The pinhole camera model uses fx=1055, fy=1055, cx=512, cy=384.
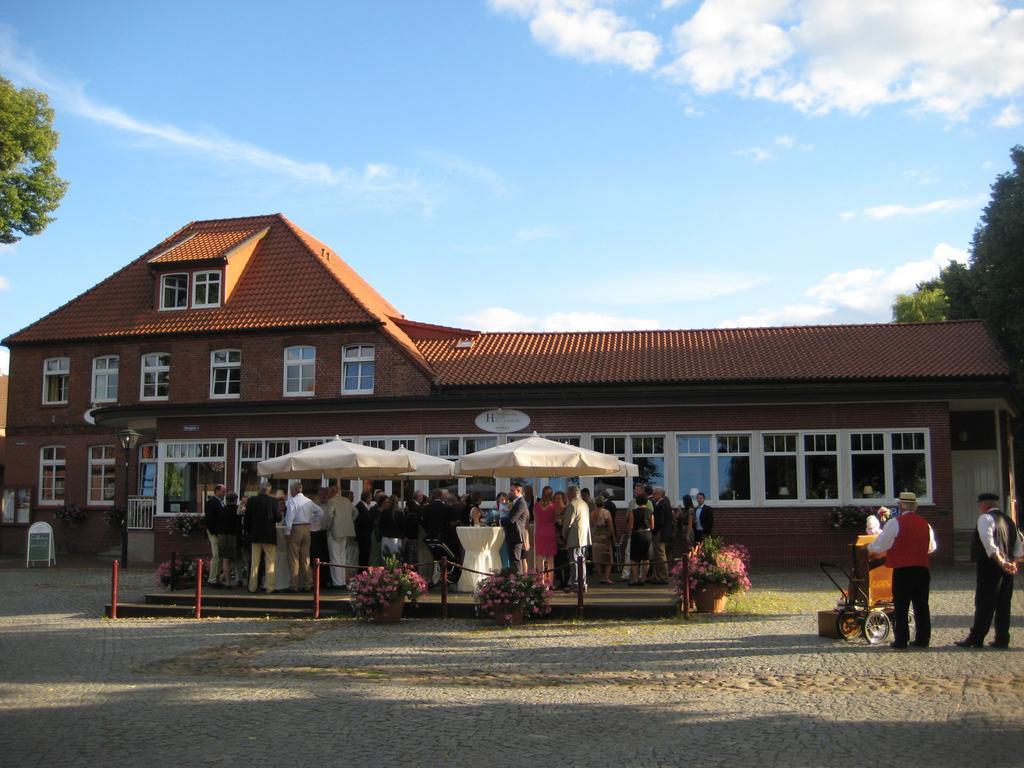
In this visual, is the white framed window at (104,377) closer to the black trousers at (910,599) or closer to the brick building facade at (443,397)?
the brick building facade at (443,397)

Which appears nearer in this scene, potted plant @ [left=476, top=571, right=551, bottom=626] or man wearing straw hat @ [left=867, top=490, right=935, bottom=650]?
man wearing straw hat @ [left=867, top=490, right=935, bottom=650]

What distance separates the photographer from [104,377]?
33.1m

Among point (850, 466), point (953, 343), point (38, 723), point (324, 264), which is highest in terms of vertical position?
point (324, 264)

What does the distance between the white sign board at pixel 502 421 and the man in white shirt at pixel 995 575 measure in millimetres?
14804

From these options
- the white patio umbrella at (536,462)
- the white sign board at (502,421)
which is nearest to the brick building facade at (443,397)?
the white sign board at (502,421)

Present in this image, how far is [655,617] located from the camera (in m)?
14.7

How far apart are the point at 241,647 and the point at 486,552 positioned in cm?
469

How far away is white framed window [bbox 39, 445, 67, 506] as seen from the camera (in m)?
33.7

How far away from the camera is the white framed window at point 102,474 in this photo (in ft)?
108

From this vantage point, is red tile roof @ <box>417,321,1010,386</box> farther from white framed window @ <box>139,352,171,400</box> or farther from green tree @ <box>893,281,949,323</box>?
green tree @ <box>893,281,949,323</box>

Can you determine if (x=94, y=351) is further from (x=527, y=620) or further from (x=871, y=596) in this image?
(x=871, y=596)

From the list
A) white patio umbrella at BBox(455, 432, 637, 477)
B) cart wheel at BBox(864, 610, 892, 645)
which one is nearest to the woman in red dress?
white patio umbrella at BBox(455, 432, 637, 477)

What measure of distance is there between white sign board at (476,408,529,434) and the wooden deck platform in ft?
27.7

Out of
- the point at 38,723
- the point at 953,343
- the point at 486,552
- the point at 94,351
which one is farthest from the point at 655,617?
the point at 94,351
